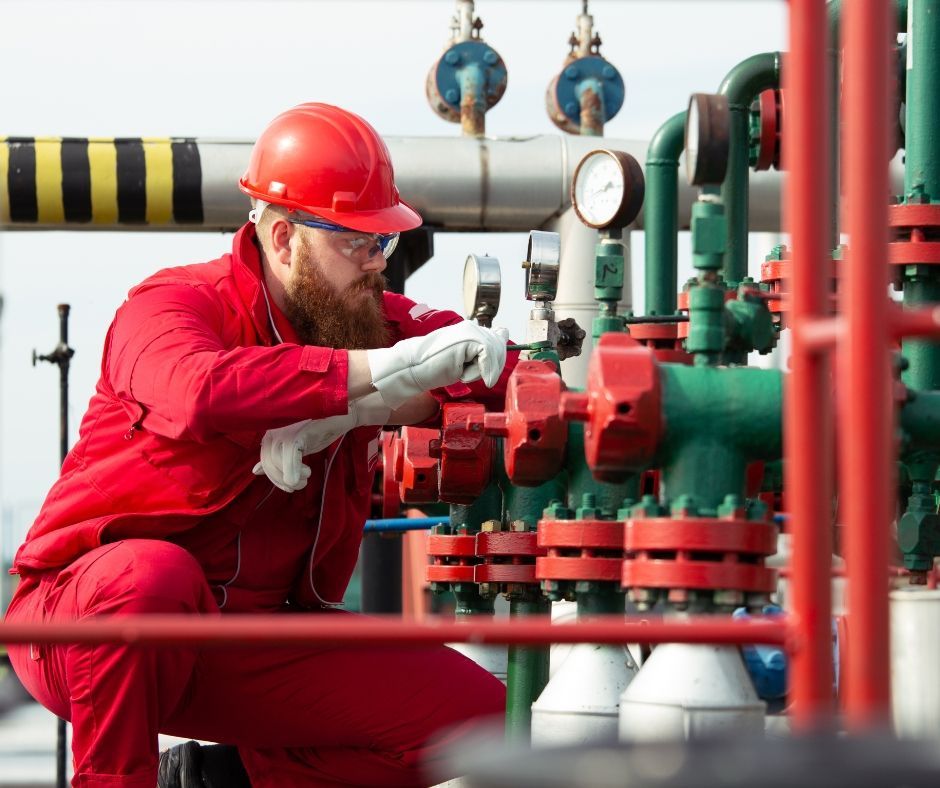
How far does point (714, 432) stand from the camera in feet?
7.50

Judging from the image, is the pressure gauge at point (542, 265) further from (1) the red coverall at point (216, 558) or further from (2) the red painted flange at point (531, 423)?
(2) the red painted flange at point (531, 423)

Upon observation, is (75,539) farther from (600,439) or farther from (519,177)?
(519,177)

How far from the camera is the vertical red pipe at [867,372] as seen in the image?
166 cm

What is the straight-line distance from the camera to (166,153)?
20.3ft

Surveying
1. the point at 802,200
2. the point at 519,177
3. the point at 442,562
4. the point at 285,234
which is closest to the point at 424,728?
the point at 442,562

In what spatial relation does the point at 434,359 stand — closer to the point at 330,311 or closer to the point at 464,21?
the point at 330,311

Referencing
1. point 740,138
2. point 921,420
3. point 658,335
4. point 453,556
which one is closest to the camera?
point 921,420

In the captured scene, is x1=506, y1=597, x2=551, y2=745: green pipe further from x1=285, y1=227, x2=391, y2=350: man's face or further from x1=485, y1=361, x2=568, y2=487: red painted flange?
x1=285, y1=227, x2=391, y2=350: man's face

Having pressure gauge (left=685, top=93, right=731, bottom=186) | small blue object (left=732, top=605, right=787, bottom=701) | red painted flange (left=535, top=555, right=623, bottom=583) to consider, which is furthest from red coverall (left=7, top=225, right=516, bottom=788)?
small blue object (left=732, top=605, right=787, bottom=701)

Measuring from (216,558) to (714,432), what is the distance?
142cm

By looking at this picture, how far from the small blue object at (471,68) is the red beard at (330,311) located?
3198 millimetres

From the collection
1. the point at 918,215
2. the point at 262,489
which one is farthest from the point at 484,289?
the point at 918,215

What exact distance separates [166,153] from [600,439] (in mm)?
4185

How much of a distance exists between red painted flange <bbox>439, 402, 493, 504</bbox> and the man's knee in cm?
50
